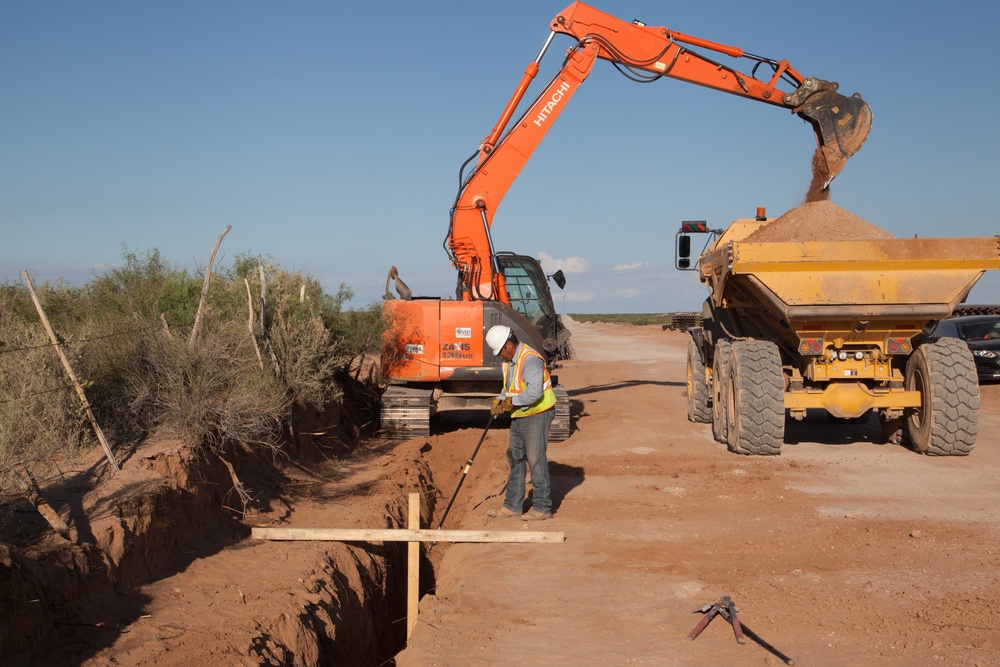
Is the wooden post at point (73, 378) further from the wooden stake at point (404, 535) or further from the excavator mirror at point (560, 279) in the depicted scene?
the excavator mirror at point (560, 279)

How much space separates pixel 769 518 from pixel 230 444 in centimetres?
524

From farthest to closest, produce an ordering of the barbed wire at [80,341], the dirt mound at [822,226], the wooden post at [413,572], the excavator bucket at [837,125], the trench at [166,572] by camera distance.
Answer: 1. the excavator bucket at [837,125]
2. the dirt mound at [822,226]
3. the barbed wire at [80,341]
4. the wooden post at [413,572]
5. the trench at [166,572]

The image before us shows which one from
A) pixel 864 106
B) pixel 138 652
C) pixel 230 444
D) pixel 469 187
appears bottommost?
pixel 138 652

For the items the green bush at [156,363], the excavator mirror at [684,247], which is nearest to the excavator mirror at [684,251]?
the excavator mirror at [684,247]

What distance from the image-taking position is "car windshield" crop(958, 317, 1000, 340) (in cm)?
1861

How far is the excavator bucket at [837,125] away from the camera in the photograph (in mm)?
12578

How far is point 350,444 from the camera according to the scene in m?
13.2

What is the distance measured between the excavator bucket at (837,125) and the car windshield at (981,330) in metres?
7.89

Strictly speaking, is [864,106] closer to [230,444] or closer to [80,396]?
[230,444]

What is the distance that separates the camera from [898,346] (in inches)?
445

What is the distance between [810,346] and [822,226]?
163cm

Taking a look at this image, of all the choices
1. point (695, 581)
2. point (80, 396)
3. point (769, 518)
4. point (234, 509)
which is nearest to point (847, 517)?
point (769, 518)

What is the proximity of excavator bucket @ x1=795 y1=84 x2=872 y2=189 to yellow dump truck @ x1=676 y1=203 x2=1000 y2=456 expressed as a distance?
1.03 m

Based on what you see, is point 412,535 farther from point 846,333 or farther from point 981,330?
point 981,330
